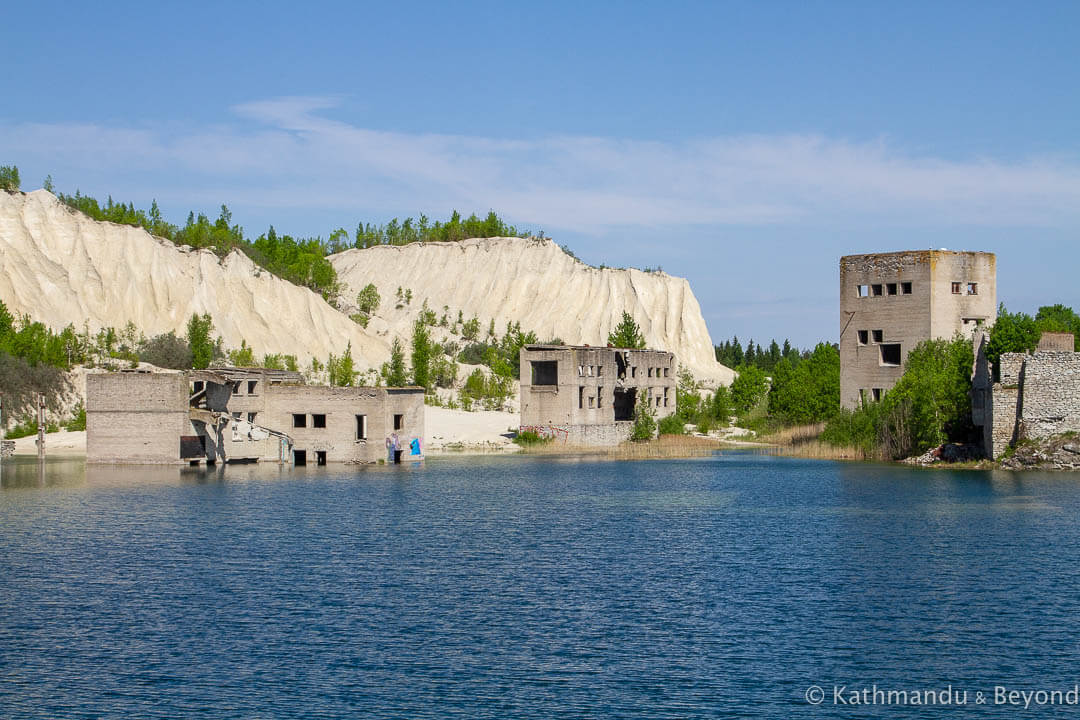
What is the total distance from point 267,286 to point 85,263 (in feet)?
54.3

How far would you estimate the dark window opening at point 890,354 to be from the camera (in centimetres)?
6906

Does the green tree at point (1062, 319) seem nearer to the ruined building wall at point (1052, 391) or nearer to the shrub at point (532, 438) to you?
the ruined building wall at point (1052, 391)

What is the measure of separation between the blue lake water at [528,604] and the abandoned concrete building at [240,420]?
14.5 meters

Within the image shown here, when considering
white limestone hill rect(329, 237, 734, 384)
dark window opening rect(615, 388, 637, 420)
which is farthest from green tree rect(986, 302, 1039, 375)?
white limestone hill rect(329, 237, 734, 384)

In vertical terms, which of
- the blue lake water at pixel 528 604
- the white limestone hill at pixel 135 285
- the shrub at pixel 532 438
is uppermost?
the white limestone hill at pixel 135 285

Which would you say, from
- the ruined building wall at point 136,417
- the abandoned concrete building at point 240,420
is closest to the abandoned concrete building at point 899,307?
the abandoned concrete building at point 240,420

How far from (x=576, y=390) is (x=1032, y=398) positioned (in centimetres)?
3107

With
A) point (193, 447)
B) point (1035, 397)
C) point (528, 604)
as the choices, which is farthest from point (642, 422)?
point (528, 604)

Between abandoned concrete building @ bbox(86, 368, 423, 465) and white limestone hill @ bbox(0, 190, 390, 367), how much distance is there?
148 ft

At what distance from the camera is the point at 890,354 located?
69438mm

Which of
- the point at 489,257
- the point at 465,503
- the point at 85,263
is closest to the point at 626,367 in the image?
the point at 465,503

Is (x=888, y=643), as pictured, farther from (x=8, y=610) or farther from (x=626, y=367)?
(x=626, y=367)

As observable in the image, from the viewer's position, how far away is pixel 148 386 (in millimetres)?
58219

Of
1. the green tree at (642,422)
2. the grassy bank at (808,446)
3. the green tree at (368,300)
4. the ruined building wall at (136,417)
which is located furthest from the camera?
the green tree at (368,300)
